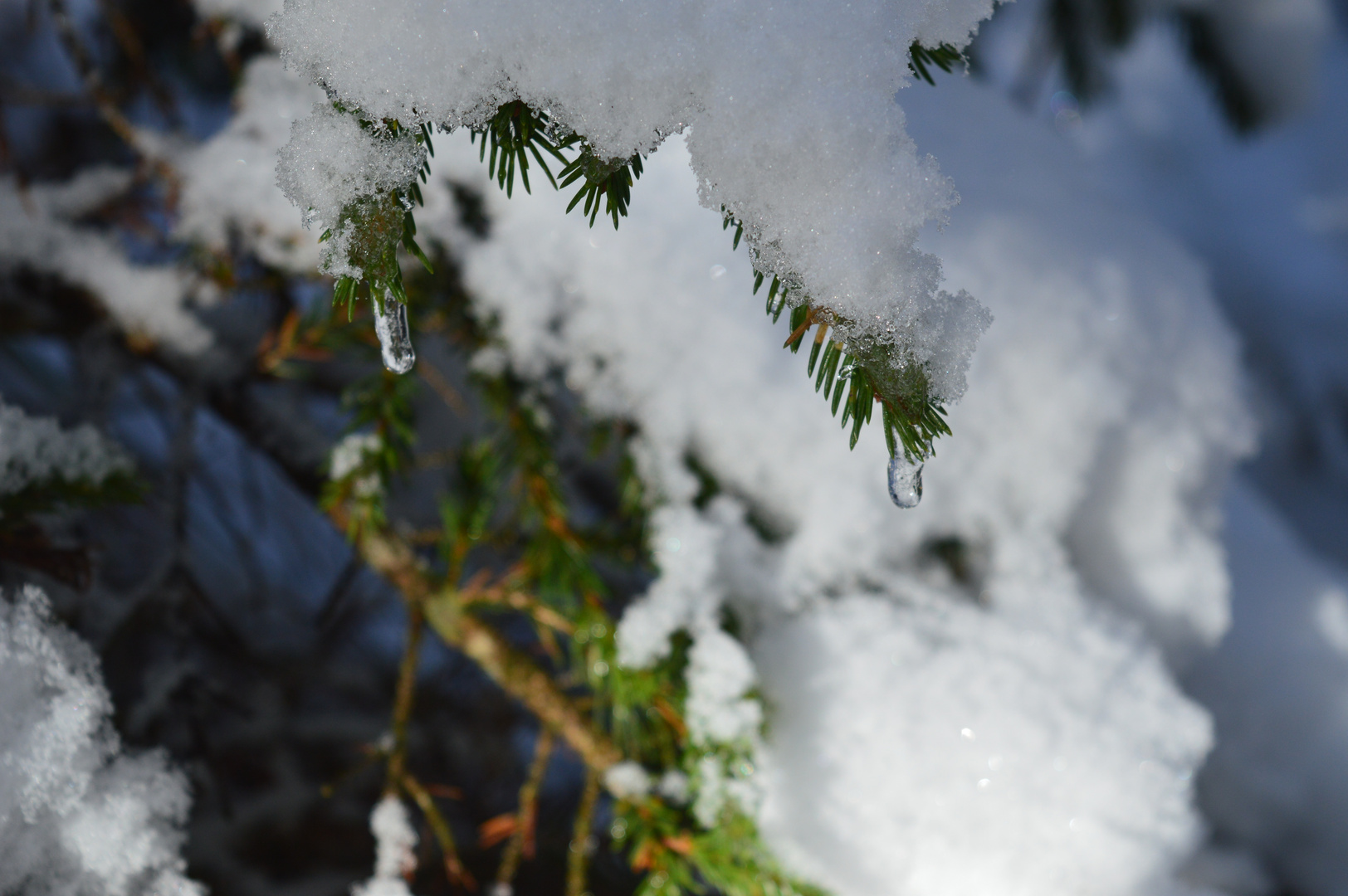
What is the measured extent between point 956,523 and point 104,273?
0.75 m

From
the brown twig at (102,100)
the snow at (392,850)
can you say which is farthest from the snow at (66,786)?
the brown twig at (102,100)

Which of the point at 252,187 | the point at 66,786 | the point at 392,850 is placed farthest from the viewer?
the point at 252,187

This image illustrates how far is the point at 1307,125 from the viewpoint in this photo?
164 cm

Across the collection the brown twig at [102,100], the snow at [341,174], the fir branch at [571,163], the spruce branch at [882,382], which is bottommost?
the snow at [341,174]

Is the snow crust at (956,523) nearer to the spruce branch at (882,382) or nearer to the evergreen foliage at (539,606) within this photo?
the evergreen foliage at (539,606)

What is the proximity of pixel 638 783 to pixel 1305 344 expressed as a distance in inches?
66.3

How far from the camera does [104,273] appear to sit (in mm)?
651

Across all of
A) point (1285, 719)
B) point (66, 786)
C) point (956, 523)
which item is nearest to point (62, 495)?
point (66, 786)

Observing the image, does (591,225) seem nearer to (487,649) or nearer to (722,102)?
(722,102)

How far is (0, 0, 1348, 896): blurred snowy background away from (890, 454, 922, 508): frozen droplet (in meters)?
0.26

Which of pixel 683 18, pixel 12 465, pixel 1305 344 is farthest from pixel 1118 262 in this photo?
pixel 1305 344

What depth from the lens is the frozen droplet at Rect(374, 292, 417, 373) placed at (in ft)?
1.05

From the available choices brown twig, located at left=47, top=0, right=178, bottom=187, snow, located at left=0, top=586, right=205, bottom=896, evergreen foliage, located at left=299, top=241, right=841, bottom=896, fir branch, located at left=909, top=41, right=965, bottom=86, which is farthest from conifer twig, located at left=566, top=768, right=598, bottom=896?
brown twig, located at left=47, top=0, right=178, bottom=187

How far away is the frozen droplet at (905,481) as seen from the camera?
0.30 metres
